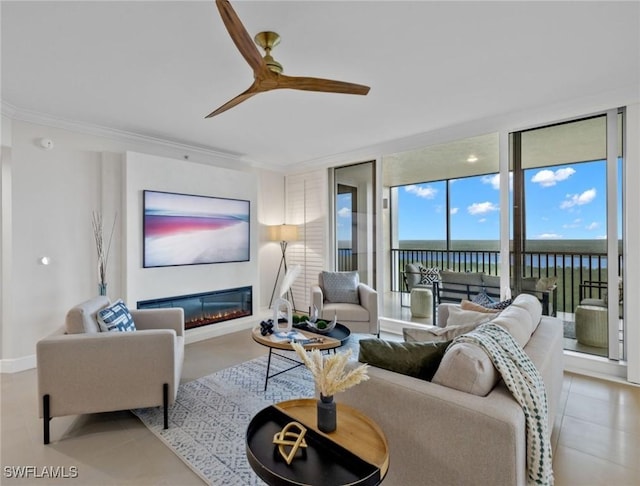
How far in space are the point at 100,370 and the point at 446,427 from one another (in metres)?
2.14

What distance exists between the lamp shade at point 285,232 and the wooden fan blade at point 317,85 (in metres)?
3.43

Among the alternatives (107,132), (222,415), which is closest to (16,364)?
(222,415)

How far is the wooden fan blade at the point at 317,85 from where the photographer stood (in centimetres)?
197

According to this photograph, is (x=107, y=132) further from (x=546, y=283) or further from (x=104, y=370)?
(x=546, y=283)

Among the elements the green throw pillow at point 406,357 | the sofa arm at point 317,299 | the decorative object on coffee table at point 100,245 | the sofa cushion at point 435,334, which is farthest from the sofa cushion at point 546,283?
the decorative object on coffee table at point 100,245

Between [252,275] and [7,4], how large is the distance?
12.6 feet

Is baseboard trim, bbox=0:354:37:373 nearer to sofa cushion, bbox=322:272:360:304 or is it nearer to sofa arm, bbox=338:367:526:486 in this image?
sofa cushion, bbox=322:272:360:304

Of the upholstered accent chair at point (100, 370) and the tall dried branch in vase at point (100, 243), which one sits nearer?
the upholstered accent chair at point (100, 370)

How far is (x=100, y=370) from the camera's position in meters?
2.17

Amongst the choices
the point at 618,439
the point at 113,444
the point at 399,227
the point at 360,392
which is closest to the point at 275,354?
the point at 113,444

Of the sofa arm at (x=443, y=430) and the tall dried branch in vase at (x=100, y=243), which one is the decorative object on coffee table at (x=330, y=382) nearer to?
the sofa arm at (x=443, y=430)

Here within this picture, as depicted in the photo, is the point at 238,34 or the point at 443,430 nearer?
the point at 443,430

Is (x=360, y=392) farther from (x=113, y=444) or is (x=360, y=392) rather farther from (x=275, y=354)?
(x=275, y=354)

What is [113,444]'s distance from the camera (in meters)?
2.10
